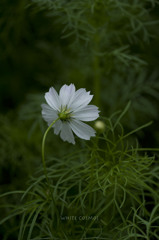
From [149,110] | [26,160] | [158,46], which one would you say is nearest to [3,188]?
[26,160]

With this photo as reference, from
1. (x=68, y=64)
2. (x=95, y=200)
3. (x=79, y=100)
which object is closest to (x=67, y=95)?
(x=79, y=100)

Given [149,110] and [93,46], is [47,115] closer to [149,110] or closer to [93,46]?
[93,46]

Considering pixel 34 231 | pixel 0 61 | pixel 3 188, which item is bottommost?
pixel 34 231

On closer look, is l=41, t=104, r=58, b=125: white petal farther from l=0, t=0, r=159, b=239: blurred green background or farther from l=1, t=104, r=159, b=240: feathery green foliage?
l=0, t=0, r=159, b=239: blurred green background

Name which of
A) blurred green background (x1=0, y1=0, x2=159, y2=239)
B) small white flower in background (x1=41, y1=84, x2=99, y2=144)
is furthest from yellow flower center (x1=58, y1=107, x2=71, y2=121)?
blurred green background (x1=0, y1=0, x2=159, y2=239)

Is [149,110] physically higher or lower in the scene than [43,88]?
lower

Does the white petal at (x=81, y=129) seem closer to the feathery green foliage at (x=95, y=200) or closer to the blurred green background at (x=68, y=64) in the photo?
the feathery green foliage at (x=95, y=200)
